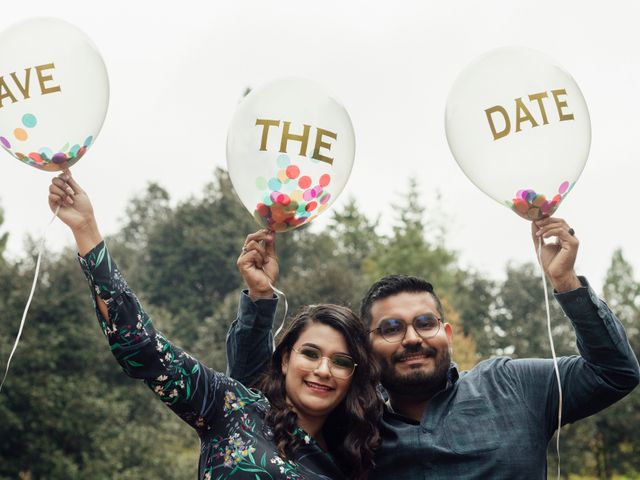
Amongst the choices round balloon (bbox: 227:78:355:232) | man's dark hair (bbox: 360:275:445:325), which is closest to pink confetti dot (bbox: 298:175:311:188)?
round balloon (bbox: 227:78:355:232)

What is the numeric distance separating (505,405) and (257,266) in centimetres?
123

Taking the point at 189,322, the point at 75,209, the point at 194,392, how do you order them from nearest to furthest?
the point at 194,392 < the point at 75,209 < the point at 189,322

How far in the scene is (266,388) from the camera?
9.45 ft

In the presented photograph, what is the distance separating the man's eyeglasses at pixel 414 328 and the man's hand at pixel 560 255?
0.54m

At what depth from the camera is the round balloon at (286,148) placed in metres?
3.18

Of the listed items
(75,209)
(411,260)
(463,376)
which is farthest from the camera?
(411,260)

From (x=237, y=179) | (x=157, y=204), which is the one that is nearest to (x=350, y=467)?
(x=237, y=179)

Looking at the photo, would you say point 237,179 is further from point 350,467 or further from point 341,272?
point 341,272

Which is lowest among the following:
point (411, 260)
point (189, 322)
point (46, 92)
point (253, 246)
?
point (253, 246)

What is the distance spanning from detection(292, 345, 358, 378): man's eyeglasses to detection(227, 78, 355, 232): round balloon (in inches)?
27.2

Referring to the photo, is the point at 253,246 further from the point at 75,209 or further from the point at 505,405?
the point at 505,405

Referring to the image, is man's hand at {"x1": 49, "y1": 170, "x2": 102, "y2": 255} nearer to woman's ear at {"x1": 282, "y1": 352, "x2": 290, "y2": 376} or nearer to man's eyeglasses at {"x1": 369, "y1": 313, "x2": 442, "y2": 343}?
woman's ear at {"x1": 282, "y1": 352, "x2": 290, "y2": 376}

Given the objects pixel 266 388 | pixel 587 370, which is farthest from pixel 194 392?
pixel 587 370

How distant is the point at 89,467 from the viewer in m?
14.4
